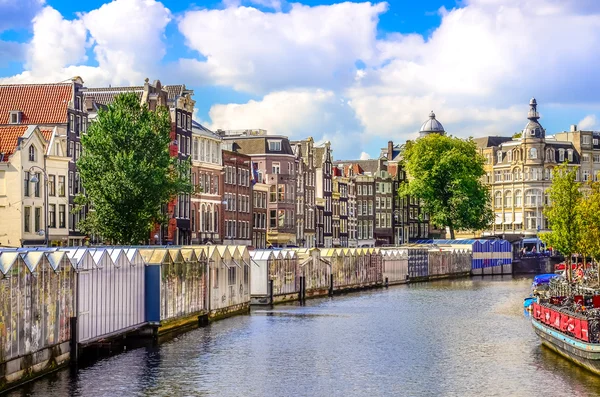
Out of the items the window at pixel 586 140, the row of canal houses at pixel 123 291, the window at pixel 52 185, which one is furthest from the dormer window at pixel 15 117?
the window at pixel 586 140

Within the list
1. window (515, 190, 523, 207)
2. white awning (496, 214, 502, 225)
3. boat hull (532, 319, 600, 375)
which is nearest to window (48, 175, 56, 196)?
boat hull (532, 319, 600, 375)

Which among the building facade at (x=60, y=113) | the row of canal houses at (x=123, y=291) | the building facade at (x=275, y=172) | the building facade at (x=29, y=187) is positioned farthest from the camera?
the building facade at (x=275, y=172)

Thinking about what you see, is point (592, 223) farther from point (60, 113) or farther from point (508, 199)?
point (508, 199)

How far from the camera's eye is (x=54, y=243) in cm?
8388

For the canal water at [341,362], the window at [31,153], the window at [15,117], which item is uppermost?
the window at [15,117]

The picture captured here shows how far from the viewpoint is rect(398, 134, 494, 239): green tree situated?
5797 inches

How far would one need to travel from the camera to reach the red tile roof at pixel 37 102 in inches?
3467

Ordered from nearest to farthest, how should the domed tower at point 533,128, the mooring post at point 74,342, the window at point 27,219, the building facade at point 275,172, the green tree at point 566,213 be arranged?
the mooring post at point 74,342 < the window at point 27,219 < the green tree at point 566,213 < the building facade at point 275,172 < the domed tower at point 533,128

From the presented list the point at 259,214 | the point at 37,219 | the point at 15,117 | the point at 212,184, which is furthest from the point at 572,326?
the point at 259,214

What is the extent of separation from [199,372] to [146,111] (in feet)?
127

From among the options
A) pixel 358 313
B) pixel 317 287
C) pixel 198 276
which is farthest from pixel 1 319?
pixel 317 287

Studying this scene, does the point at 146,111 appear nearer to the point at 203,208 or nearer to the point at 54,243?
the point at 54,243

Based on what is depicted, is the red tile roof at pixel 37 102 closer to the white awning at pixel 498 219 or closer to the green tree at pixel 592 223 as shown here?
the green tree at pixel 592 223

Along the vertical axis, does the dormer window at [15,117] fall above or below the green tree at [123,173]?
above
